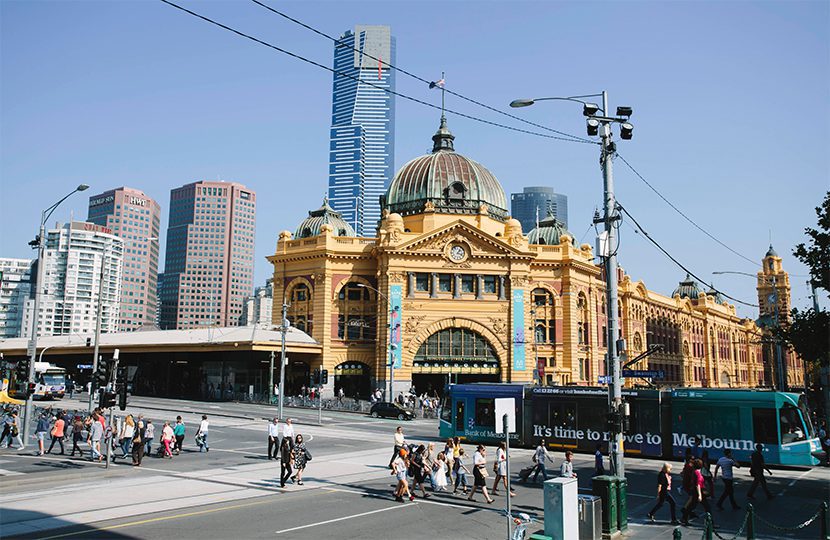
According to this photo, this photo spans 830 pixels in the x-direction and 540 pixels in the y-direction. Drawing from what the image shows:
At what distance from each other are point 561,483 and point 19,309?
168m

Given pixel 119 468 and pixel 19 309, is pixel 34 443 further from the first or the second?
pixel 19 309

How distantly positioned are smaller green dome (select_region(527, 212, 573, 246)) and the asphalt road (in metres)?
50.3

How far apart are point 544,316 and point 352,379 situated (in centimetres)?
2091

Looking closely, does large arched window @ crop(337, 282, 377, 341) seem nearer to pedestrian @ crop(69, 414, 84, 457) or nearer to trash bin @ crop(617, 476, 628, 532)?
pedestrian @ crop(69, 414, 84, 457)

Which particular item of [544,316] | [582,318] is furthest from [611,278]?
[582,318]

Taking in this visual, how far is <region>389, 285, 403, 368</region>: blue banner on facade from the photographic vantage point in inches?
2457

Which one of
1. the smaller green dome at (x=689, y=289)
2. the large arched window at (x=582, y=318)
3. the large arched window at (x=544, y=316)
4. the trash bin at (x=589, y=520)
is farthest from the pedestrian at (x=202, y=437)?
the smaller green dome at (x=689, y=289)

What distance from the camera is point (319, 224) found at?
242 ft

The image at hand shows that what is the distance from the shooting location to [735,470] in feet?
88.6

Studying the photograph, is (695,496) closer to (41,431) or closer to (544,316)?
(41,431)

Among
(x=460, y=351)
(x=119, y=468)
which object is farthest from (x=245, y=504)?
(x=460, y=351)

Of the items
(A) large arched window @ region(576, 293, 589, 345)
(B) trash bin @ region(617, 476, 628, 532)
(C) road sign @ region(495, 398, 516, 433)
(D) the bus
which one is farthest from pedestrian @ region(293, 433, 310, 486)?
(A) large arched window @ region(576, 293, 589, 345)

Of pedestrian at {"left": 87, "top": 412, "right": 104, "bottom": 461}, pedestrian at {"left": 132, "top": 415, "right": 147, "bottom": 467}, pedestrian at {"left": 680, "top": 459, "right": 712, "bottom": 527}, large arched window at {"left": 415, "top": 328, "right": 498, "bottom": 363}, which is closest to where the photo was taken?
pedestrian at {"left": 680, "top": 459, "right": 712, "bottom": 527}

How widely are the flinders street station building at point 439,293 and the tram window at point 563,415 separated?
Result: 91.6 feet
